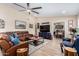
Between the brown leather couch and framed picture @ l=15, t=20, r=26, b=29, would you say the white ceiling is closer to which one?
framed picture @ l=15, t=20, r=26, b=29

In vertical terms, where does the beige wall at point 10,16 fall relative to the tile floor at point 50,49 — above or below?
above

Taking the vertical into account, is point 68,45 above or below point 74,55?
above

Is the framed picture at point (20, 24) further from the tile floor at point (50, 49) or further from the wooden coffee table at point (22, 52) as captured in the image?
the tile floor at point (50, 49)

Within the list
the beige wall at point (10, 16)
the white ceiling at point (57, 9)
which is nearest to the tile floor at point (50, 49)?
the beige wall at point (10, 16)

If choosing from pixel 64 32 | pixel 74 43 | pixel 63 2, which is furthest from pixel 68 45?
pixel 63 2

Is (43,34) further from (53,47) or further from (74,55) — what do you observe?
(74,55)

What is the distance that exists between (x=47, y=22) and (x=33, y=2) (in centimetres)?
64

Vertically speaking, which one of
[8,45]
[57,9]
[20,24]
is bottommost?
[8,45]

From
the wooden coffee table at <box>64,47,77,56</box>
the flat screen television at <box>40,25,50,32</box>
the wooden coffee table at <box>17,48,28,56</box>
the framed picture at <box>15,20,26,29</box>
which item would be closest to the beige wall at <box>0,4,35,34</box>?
the framed picture at <box>15,20,26,29</box>

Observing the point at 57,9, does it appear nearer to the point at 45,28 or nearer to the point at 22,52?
the point at 45,28

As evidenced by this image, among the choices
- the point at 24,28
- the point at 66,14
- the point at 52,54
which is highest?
the point at 66,14

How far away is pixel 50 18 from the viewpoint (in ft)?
8.14

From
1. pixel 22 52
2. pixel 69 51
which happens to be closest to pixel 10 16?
pixel 22 52

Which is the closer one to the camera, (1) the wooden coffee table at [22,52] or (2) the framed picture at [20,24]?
(1) the wooden coffee table at [22,52]
